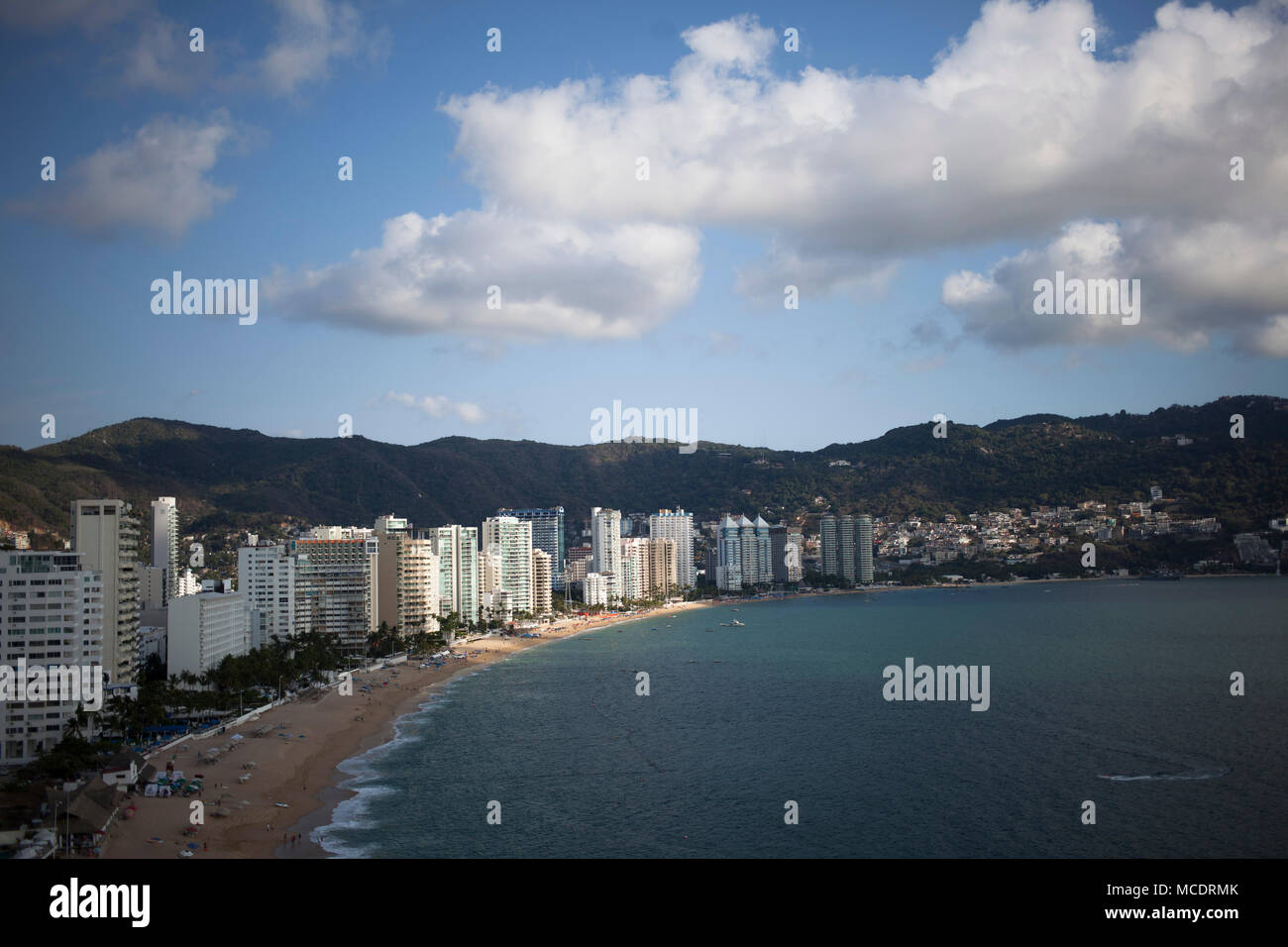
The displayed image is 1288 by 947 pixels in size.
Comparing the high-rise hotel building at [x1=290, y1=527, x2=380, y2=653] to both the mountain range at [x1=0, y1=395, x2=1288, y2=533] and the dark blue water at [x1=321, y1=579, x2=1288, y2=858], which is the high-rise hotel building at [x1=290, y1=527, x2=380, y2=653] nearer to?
the dark blue water at [x1=321, y1=579, x2=1288, y2=858]

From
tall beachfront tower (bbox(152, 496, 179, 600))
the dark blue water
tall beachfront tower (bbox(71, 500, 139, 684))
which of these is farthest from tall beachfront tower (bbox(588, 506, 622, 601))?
tall beachfront tower (bbox(71, 500, 139, 684))

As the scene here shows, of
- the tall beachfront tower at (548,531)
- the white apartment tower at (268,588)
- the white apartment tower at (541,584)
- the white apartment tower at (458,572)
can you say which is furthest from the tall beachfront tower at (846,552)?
the white apartment tower at (268,588)

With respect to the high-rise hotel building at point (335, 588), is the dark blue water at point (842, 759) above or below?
below

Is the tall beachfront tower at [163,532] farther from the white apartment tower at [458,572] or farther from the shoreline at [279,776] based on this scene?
the shoreline at [279,776]

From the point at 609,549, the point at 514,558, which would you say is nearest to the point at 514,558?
the point at 514,558

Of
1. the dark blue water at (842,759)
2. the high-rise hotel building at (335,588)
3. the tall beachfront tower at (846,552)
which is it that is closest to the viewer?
the dark blue water at (842,759)
